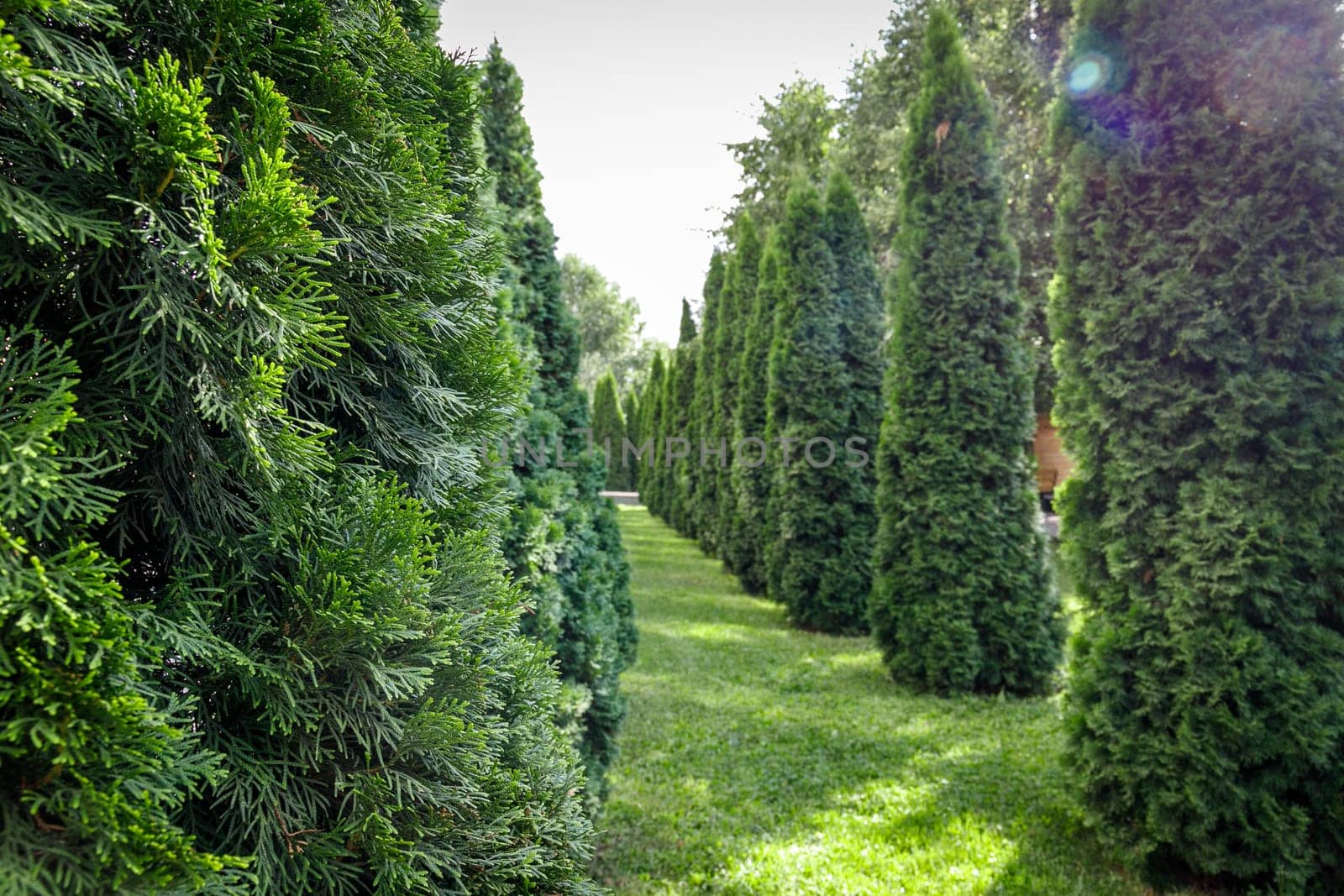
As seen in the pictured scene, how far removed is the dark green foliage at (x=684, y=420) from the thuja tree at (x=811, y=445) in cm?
687

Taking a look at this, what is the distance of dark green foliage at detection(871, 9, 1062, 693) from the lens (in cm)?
751

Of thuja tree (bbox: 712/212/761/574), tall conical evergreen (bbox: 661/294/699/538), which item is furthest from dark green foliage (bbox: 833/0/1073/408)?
tall conical evergreen (bbox: 661/294/699/538)

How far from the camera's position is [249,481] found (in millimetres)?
1271

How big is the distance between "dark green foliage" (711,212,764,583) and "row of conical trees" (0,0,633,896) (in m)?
12.6

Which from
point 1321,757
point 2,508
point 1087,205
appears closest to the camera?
point 2,508

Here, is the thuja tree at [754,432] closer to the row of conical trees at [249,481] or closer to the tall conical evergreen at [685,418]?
the tall conical evergreen at [685,418]

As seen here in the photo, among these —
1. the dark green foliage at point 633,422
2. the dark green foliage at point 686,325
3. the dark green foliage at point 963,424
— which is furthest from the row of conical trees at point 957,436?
the dark green foliage at point 633,422

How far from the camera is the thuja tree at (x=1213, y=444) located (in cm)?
345

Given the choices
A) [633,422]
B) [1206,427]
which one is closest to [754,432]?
[1206,427]

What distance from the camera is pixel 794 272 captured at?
1102 cm

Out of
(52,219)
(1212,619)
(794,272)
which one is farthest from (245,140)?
(794,272)

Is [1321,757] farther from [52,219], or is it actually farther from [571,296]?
[571,296]

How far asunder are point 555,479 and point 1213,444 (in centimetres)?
336

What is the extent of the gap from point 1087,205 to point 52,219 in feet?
15.3
